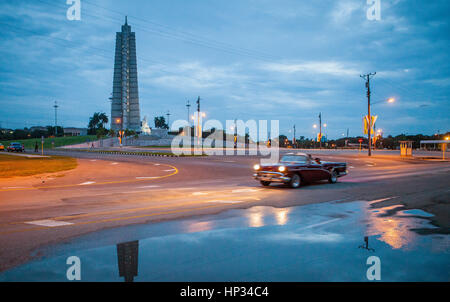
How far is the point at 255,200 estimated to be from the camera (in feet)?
35.4

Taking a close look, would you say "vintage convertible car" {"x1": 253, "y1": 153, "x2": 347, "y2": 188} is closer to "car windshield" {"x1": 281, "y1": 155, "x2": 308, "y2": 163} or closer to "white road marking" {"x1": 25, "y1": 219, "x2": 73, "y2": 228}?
"car windshield" {"x1": 281, "y1": 155, "x2": 308, "y2": 163}

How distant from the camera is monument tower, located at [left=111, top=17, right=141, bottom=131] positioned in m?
125

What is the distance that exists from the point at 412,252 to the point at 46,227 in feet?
22.6

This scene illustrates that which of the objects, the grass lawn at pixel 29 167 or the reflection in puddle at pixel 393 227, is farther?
the grass lawn at pixel 29 167

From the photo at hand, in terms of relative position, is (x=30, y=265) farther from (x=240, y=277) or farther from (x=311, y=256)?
(x=311, y=256)

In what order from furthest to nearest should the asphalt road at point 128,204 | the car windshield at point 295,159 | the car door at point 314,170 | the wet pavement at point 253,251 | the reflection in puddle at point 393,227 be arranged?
1. the car windshield at point 295,159
2. the car door at point 314,170
3. the asphalt road at point 128,204
4. the reflection in puddle at point 393,227
5. the wet pavement at point 253,251

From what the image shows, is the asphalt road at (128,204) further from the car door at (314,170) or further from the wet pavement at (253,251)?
the car door at (314,170)

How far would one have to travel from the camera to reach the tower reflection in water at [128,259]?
4.44 metres

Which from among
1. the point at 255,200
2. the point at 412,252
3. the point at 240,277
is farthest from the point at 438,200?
the point at 240,277

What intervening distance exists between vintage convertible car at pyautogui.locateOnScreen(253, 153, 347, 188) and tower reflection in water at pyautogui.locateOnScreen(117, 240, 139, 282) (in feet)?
28.6

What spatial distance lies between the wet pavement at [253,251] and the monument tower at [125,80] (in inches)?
4810

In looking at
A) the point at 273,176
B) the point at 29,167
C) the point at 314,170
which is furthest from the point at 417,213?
the point at 29,167

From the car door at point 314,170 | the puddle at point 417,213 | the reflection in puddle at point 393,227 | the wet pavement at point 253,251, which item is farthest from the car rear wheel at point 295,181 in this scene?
the wet pavement at point 253,251

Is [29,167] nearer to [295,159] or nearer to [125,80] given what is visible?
[295,159]
